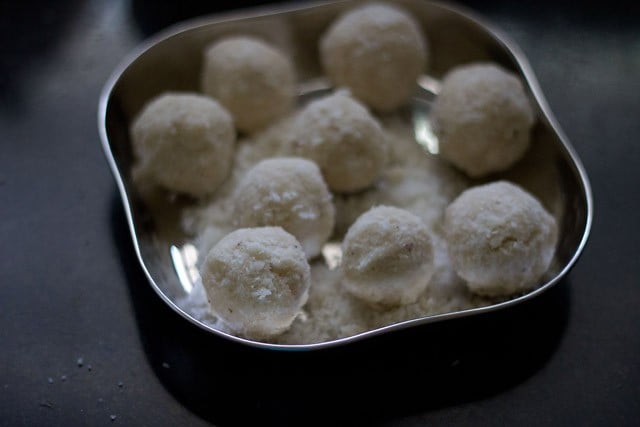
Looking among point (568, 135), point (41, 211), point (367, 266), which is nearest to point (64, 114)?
point (41, 211)

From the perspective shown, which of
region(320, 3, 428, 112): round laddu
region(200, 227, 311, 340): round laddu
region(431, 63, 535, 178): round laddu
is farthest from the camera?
region(320, 3, 428, 112): round laddu

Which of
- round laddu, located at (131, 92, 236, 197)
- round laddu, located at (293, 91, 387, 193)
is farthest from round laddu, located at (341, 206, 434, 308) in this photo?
round laddu, located at (131, 92, 236, 197)

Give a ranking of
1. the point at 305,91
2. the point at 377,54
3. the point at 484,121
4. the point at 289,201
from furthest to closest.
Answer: the point at 305,91
the point at 377,54
the point at 484,121
the point at 289,201

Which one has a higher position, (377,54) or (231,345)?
(377,54)

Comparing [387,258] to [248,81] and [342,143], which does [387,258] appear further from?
→ [248,81]

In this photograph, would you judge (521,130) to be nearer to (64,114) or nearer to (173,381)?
(173,381)

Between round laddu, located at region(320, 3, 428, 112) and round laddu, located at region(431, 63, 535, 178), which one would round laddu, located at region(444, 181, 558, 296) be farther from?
round laddu, located at region(320, 3, 428, 112)

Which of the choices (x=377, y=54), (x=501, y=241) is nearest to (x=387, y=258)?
(x=501, y=241)
